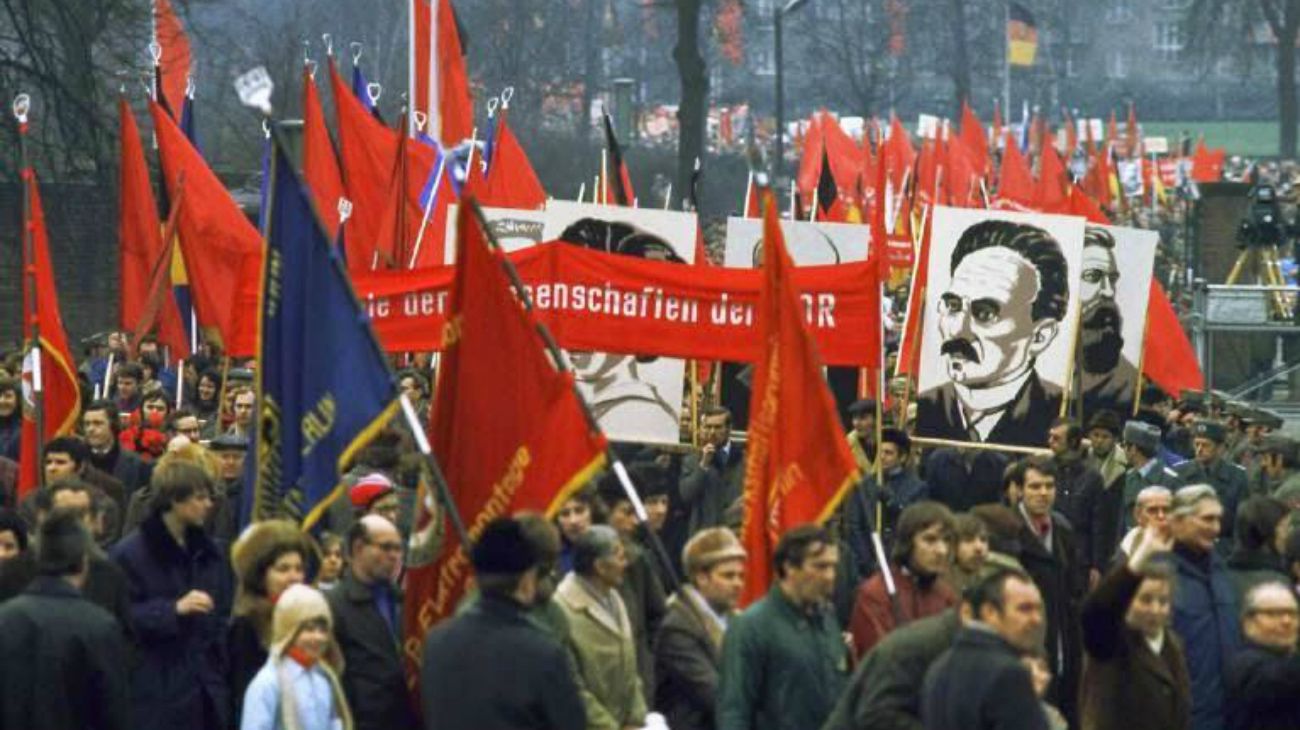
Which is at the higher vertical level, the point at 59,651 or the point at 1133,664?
the point at 59,651

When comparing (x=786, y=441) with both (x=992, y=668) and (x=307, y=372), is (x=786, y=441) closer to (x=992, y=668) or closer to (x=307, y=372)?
(x=307, y=372)

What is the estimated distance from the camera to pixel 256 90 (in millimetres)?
9836

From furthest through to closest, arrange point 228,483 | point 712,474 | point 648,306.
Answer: point 712,474
point 648,306
point 228,483

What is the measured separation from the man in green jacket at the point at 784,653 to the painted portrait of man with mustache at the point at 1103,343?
25.9ft

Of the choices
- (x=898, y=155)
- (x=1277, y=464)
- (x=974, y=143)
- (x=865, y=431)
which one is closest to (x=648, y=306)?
(x=865, y=431)

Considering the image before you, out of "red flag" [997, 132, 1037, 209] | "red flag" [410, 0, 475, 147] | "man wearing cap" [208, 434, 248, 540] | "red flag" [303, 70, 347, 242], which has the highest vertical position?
"red flag" [410, 0, 475, 147]

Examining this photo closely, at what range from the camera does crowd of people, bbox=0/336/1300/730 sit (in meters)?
8.60

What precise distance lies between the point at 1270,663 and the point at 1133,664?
0.39 metres

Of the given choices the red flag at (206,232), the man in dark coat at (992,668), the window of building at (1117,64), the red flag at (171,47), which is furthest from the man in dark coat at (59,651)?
the window of building at (1117,64)

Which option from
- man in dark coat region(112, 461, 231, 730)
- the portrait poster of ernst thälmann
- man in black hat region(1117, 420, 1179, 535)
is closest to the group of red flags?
the portrait poster of ernst thälmann

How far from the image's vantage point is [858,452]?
14.9 m

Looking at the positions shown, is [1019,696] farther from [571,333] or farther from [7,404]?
[7,404]

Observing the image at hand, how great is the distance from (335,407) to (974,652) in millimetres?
2337

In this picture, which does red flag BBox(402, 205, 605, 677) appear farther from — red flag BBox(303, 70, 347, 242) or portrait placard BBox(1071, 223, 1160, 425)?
red flag BBox(303, 70, 347, 242)
